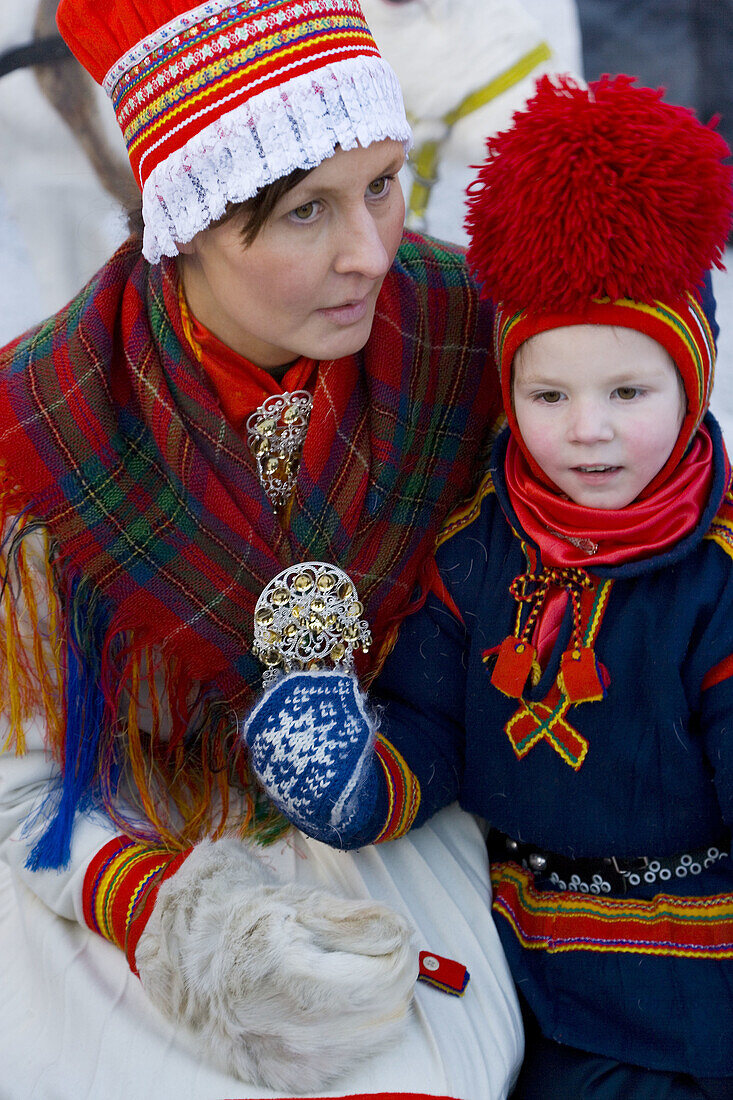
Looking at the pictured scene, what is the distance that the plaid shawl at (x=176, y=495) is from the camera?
1.30 m

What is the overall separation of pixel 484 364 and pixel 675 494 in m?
0.38

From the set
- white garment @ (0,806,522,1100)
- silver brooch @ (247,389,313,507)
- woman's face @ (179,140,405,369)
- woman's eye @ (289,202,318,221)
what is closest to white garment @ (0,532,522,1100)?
white garment @ (0,806,522,1100)

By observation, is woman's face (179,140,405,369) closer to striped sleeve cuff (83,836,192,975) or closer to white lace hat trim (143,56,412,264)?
white lace hat trim (143,56,412,264)

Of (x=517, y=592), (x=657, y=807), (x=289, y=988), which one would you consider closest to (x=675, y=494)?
(x=517, y=592)

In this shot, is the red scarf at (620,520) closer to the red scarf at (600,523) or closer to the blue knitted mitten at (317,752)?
the red scarf at (600,523)

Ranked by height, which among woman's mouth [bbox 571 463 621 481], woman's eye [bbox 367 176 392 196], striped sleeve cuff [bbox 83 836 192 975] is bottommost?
striped sleeve cuff [bbox 83 836 192 975]

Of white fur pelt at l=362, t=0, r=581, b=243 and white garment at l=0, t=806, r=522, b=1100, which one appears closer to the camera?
white garment at l=0, t=806, r=522, b=1100

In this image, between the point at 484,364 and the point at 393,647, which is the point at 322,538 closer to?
the point at 393,647

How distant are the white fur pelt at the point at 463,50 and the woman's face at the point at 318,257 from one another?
0.76m

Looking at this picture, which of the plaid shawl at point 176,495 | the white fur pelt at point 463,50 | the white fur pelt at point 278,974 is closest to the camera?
the white fur pelt at point 278,974

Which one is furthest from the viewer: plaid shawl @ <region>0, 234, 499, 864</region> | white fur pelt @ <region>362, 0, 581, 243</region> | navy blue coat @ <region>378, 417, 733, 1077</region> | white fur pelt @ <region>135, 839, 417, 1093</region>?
white fur pelt @ <region>362, 0, 581, 243</region>

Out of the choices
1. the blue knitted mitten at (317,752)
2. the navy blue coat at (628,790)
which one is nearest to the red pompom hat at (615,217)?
the navy blue coat at (628,790)

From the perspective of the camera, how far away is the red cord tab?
1195 mm

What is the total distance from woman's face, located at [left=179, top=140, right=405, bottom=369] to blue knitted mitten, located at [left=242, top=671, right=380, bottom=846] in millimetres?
400
